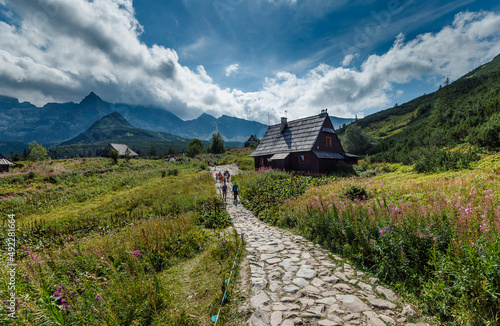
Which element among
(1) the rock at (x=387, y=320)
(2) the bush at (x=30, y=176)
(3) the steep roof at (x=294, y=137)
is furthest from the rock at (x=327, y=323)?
(2) the bush at (x=30, y=176)

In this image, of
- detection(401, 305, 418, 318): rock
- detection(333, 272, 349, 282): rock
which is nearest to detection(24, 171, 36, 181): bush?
detection(333, 272, 349, 282): rock

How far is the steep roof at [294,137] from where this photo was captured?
84.4 feet

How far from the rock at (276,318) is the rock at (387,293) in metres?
2.10

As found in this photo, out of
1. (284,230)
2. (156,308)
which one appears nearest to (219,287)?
(156,308)

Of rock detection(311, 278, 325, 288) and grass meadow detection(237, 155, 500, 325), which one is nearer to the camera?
grass meadow detection(237, 155, 500, 325)

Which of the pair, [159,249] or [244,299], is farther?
[159,249]

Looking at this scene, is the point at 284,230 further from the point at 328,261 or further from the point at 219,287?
the point at 219,287

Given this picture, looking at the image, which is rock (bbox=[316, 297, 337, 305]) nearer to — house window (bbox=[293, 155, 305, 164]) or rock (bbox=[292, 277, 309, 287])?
rock (bbox=[292, 277, 309, 287])

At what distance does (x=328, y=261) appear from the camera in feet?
17.8

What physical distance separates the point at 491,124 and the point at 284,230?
17.2 meters

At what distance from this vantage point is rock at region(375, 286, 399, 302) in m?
3.77

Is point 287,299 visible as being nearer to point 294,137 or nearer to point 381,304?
point 381,304

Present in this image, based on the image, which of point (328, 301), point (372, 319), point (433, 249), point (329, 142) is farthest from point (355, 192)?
point (329, 142)

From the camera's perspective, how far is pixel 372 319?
127 inches
